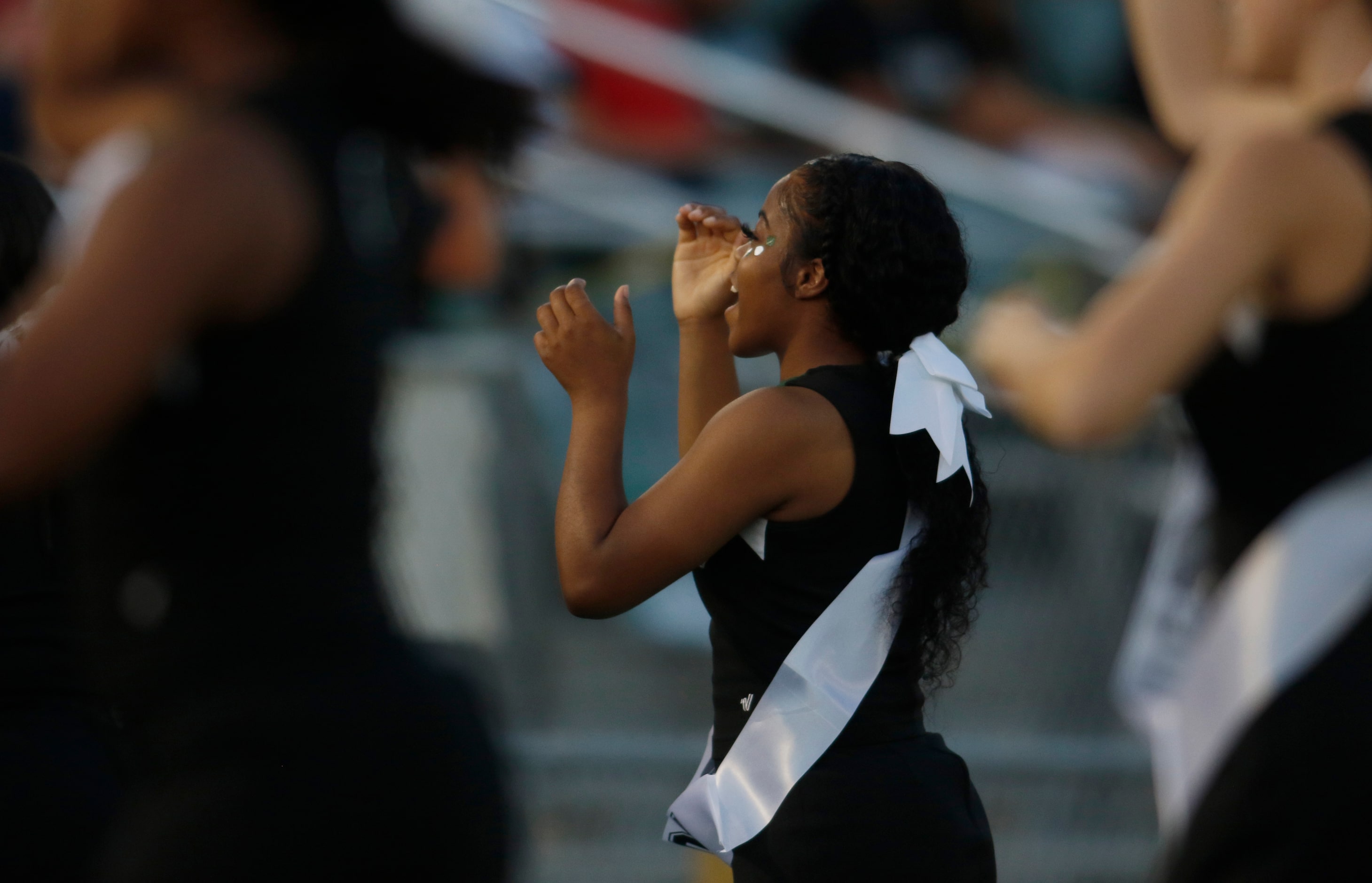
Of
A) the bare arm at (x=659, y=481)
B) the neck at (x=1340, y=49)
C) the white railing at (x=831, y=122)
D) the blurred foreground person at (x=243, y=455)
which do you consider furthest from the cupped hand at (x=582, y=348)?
the white railing at (x=831, y=122)

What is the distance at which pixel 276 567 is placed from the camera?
1.58m

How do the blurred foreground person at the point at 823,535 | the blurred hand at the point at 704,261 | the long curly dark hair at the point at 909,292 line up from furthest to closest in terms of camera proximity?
the blurred hand at the point at 704,261, the long curly dark hair at the point at 909,292, the blurred foreground person at the point at 823,535

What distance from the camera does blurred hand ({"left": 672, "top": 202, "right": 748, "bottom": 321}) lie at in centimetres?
265

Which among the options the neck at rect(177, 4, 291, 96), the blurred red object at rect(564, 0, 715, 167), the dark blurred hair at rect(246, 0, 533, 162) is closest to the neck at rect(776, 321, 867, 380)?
the dark blurred hair at rect(246, 0, 533, 162)

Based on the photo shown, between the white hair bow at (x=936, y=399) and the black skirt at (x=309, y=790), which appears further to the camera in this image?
the white hair bow at (x=936, y=399)

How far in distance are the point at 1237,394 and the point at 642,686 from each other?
124 inches

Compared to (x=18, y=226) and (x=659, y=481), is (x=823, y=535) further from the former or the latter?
(x=18, y=226)

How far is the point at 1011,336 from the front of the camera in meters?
1.96

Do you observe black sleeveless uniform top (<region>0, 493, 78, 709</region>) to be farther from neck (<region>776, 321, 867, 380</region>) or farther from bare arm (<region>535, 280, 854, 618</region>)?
neck (<region>776, 321, 867, 380</region>)

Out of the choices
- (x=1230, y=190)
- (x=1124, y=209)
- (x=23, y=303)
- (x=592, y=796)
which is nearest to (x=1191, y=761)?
(x=1230, y=190)

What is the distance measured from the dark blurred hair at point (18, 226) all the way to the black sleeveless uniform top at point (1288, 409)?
182cm

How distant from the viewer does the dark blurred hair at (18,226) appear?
250 centimetres

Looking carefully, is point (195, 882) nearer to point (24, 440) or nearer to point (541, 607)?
point (24, 440)

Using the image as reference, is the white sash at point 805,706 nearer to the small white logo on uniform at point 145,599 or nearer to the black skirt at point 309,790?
the black skirt at point 309,790
